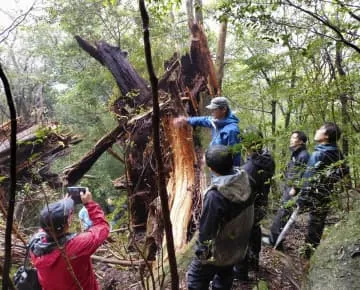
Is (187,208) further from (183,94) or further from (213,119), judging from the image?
(183,94)

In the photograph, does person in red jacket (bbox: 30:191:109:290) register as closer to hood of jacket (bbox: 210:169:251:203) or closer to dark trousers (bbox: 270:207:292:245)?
hood of jacket (bbox: 210:169:251:203)

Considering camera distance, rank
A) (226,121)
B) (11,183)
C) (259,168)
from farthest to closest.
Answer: (226,121) < (259,168) < (11,183)

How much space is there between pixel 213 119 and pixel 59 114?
1087 centimetres

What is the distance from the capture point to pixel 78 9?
11.2 m

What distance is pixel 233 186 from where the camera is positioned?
8.07 ft

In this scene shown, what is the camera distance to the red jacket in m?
2.37

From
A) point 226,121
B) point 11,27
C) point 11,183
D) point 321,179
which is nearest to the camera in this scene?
point 11,183

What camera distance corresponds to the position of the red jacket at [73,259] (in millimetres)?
2367

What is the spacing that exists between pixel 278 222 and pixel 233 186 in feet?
6.76

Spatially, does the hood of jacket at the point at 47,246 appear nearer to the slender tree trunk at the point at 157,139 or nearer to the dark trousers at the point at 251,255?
the slender tree trunk at the point at 157,139

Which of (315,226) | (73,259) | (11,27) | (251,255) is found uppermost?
(11,27)

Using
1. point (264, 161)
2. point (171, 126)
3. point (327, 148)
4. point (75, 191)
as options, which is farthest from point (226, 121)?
point (75, 191)

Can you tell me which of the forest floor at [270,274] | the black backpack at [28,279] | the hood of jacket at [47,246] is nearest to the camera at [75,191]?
the hood of jacket at [47,246]

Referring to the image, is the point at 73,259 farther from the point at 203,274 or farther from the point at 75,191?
the point at 203,274
